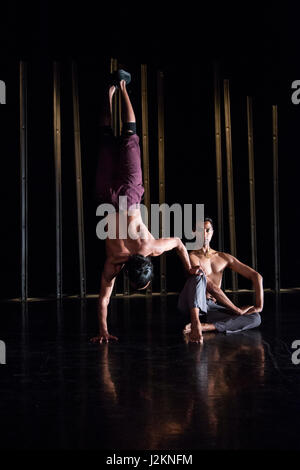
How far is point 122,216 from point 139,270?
24.2 inches

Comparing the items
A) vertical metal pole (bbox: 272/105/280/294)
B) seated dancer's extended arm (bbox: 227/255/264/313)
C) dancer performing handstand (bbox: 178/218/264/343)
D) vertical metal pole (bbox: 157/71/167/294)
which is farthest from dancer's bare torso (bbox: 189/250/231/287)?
vertical metal pole (bbox: 272/105/280/294)

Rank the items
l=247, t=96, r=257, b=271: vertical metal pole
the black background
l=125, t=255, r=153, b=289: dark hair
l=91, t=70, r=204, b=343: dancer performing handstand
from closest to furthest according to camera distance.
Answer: l=125, t=255, r=153, b=289: dark hair, l=91, t=70, r=204, b=343: dancer performing handstand, the black background, l=247, t=96, r=257, b=271: vertical metal pole

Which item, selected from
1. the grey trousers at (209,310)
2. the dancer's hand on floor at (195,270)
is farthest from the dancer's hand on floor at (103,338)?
the dancer's hand on floor at (195,270)

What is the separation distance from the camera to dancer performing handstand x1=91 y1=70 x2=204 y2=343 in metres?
4.25

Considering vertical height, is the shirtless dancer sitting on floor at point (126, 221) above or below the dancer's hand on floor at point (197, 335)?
above

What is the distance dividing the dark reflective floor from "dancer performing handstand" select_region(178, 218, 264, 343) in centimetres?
13

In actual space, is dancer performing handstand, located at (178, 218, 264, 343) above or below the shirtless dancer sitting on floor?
below

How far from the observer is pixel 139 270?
4.04m

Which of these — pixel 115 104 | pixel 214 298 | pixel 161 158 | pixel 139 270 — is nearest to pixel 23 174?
pixel 115 104

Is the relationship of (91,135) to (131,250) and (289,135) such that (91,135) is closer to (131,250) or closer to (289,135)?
(289,135)

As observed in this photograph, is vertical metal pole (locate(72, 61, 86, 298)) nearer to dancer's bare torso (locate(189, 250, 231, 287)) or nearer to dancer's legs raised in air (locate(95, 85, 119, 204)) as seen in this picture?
dancer's legs raised in air (locate(95, 85, 119, 204))

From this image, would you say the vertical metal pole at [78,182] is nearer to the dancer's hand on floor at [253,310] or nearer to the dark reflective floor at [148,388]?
the dark reflective floor at [148,388]

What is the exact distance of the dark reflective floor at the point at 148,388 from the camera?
2312 mm

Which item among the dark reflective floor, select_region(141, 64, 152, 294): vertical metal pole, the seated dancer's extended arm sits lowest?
the dark reflective floor
